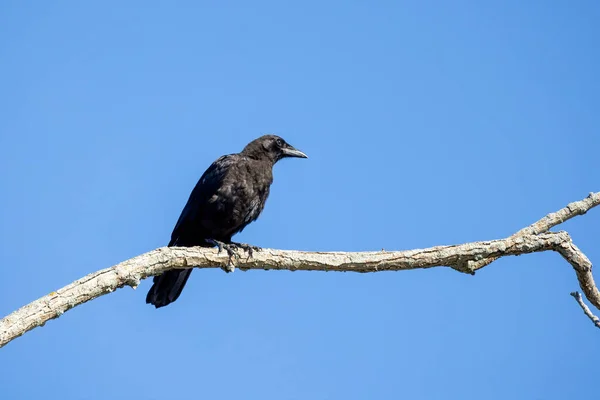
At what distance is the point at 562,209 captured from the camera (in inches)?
229

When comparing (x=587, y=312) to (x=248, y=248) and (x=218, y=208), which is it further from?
(x=218, y=208)

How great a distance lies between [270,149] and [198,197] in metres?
1.30

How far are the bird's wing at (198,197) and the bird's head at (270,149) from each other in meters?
0.44

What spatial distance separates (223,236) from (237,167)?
0.81m

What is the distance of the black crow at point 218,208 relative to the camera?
7641mm

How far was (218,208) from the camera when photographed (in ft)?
25.8

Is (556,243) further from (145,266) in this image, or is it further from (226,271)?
(145,266)

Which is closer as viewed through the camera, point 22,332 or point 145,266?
point 22,332

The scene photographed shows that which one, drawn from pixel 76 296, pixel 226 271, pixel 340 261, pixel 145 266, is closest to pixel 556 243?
pixel 340 261

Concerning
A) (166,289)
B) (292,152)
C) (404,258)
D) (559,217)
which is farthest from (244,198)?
(559,217)

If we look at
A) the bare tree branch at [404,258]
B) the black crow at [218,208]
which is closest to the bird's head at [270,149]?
the black crow at [218,208]

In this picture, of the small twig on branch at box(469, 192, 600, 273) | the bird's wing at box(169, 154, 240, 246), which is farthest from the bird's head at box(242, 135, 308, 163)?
the small twig on branch at box(469, 192, 600, 273)

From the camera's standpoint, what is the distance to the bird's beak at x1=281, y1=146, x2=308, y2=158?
9.22m

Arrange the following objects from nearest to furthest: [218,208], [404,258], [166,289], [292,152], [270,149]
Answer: [404,258] → [166,289] → [218,208] → [270,149] → [292,152]
